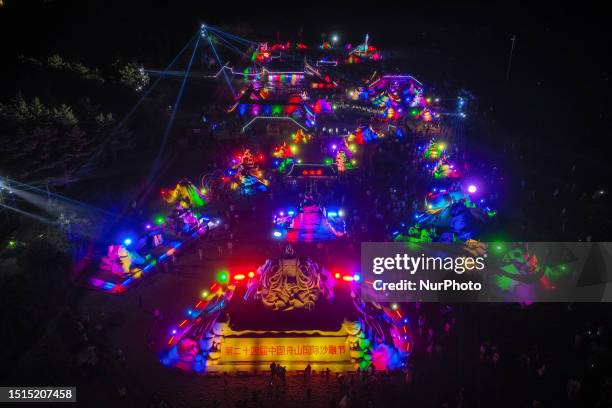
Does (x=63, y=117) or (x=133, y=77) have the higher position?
(x=133, y=77)

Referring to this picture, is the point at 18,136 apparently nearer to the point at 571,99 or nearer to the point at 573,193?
the point at 573,193

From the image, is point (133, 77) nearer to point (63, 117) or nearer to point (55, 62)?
point (55, 62)

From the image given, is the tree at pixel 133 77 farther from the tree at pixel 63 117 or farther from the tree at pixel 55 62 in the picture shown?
the tree at pixel 63 117

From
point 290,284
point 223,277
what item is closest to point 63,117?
point 223,277

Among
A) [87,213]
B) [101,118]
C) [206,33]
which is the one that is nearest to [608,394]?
[87,213]

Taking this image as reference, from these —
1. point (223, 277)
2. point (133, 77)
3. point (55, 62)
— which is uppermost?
point (133, 77)

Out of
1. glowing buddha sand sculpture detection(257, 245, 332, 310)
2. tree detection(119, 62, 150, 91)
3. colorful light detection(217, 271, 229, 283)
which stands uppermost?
tree detection(119, 62, 150, 91)

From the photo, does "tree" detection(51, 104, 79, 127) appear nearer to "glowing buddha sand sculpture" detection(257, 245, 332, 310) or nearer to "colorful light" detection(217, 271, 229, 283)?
"colorful light" detection(217, 271, 229, 283)

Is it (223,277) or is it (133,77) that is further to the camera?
(133,77)

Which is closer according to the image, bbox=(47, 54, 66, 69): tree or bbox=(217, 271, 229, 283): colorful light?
bbox=(217, 271, 229, 283): colorful light

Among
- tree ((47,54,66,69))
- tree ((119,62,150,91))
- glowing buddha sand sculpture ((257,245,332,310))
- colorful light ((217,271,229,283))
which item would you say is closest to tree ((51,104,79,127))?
tree ((47,54,66,69))

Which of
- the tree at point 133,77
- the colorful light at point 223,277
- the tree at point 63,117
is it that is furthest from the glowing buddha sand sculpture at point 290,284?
the tree at point 133,77
